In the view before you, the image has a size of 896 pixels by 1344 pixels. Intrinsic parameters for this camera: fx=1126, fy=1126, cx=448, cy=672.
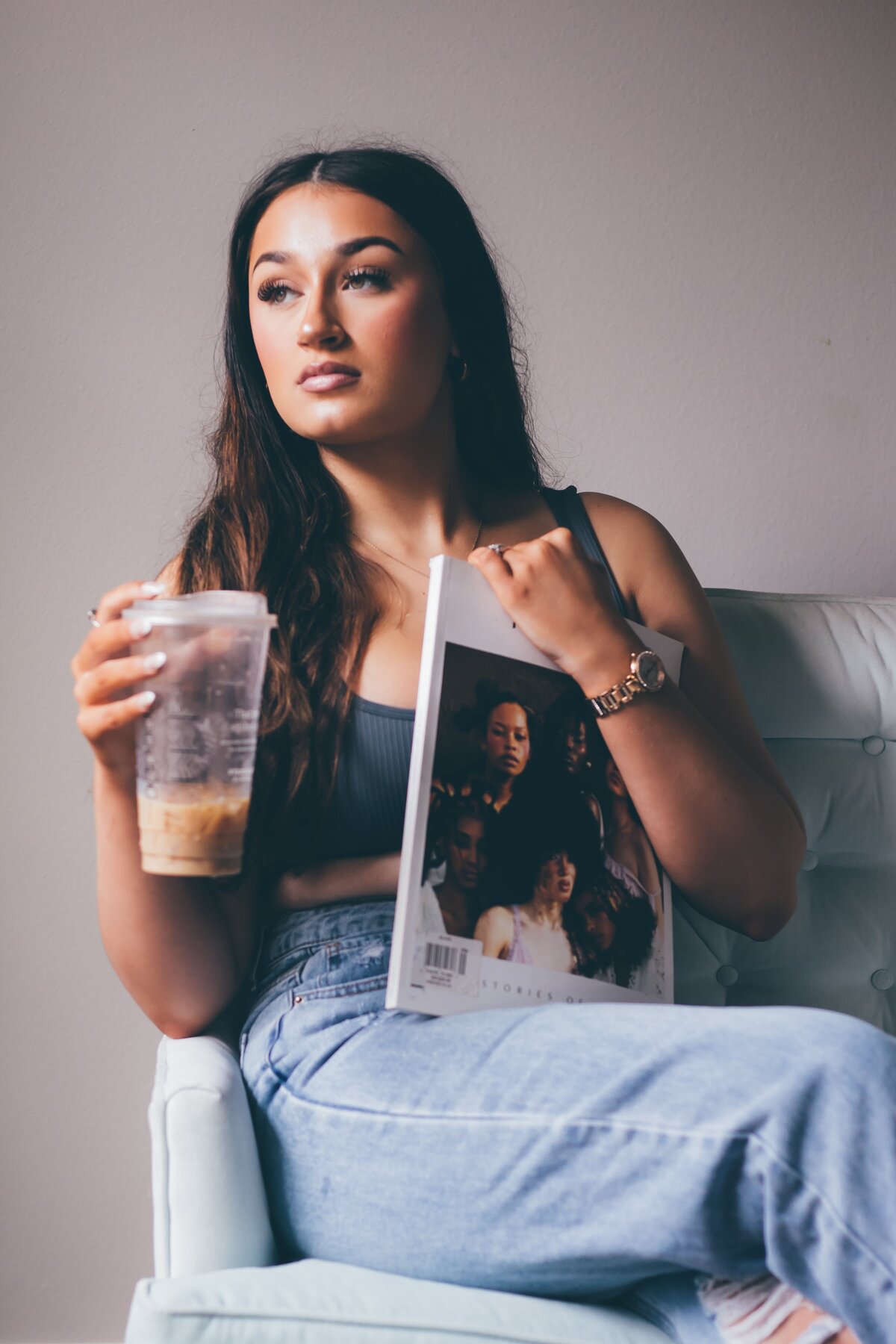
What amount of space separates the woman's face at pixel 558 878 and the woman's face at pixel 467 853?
0.19 ft

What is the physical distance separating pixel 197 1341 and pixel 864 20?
5.67ft

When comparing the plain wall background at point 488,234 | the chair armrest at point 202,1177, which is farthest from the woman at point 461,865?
the plain wall background at point 488,234

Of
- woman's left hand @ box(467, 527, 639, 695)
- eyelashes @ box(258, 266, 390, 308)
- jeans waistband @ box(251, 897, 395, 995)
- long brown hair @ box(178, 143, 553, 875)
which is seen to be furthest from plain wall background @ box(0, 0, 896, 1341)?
woman's left hand @ box(467, 527, 639, 695)

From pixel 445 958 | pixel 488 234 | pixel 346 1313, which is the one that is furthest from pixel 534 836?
pixel 488 234

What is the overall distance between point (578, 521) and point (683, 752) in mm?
327

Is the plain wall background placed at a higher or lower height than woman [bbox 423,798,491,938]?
higher

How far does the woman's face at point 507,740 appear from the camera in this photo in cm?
92

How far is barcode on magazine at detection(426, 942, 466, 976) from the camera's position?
2.79 feet

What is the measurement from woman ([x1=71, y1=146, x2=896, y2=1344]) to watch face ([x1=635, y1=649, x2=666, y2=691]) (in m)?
0.01

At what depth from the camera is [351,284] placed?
103 cm

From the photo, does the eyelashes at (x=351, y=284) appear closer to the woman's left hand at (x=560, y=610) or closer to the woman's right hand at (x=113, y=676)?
the woman's left hand at (x=560, y=610)

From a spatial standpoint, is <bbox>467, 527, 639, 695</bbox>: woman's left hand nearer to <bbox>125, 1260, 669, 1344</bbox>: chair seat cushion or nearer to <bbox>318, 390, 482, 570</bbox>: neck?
<bbox>318, 390, 482, 570</bbox>: neck

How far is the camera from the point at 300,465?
1.16 metres

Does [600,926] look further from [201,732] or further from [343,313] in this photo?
[343,313]
